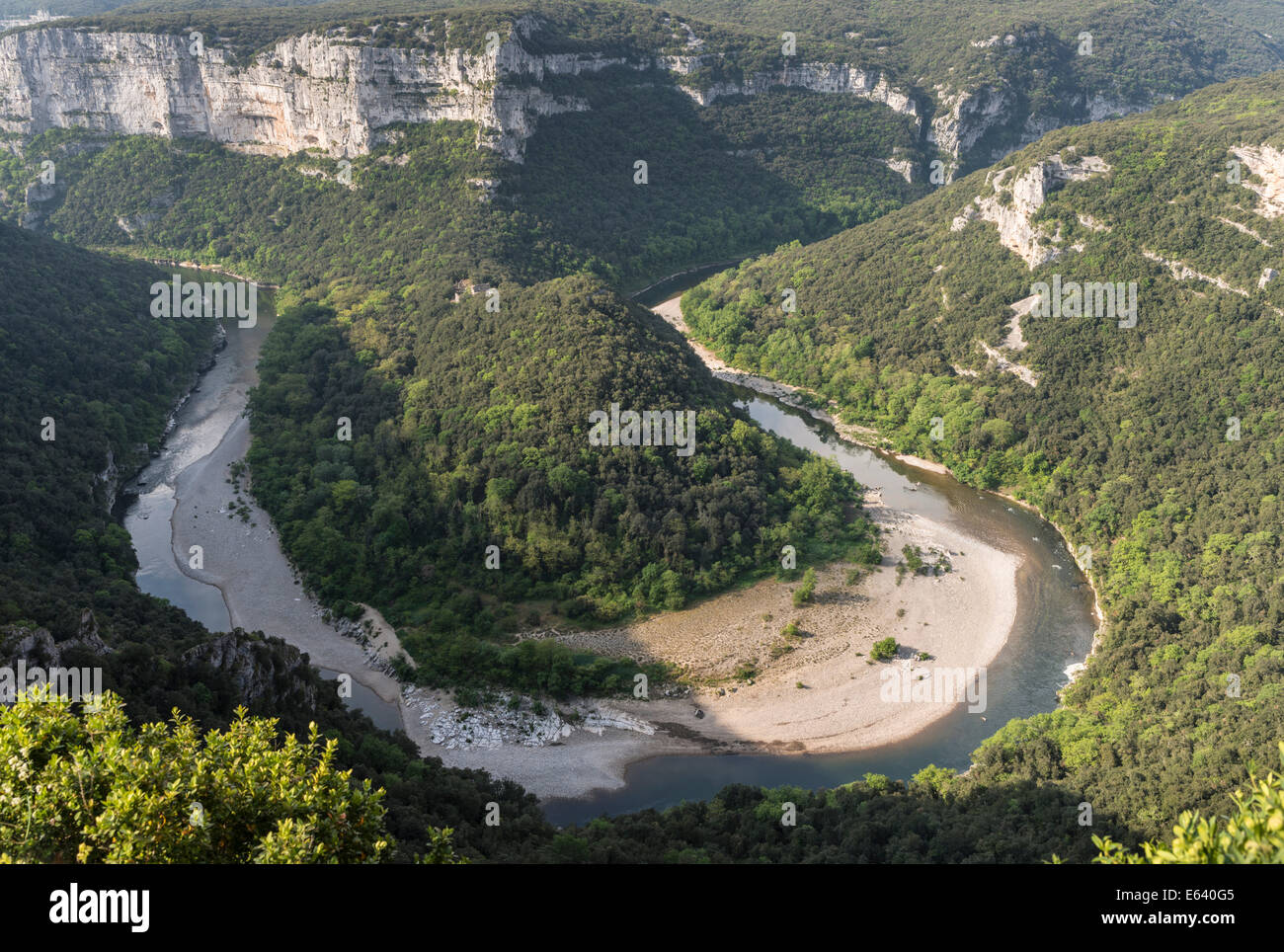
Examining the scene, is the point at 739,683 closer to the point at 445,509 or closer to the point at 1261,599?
the point at 445,509

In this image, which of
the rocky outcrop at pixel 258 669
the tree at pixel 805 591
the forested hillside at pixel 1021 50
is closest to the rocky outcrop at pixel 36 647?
the rocky outcrop at pixel 258 669

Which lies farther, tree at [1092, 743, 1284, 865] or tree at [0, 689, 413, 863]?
tree at [0, 689, 413, 863]

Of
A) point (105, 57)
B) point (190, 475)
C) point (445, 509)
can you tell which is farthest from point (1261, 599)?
point (105, 57)

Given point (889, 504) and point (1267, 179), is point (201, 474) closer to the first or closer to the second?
point (889, 504)

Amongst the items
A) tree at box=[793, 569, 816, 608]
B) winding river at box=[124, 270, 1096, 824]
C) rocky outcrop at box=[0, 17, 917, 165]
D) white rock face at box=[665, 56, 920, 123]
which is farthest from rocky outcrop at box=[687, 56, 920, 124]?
tree at box=[793, 569, 816, 608]

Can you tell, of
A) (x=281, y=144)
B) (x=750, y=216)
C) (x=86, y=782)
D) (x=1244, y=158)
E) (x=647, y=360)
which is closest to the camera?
(x=86, y=782)

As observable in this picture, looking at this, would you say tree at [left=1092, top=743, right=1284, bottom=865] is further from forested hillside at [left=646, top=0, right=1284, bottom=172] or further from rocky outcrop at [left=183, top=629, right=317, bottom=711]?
forested hillside at [left=646, top=0, right=1284, bottom=172]
